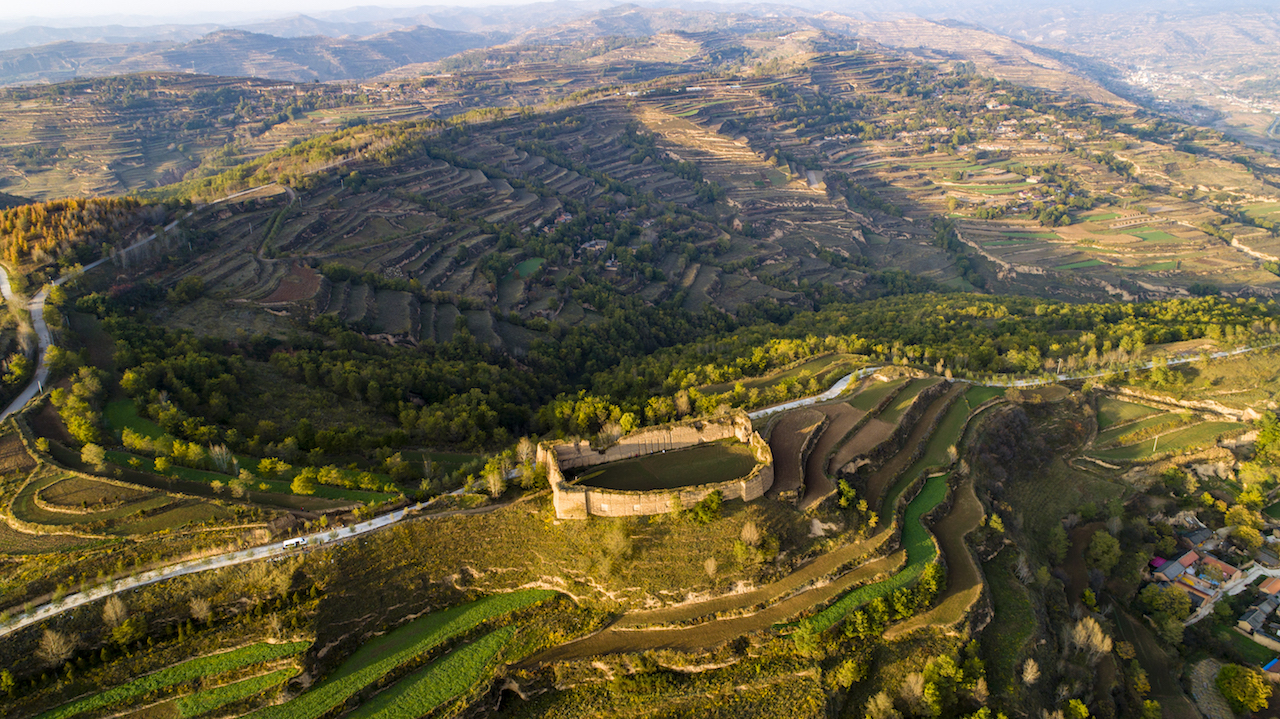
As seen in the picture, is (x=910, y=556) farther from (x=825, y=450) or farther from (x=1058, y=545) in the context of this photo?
(x=1058, y=545)

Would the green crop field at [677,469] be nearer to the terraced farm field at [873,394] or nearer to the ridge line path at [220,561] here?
the ridge line path at [220,561]

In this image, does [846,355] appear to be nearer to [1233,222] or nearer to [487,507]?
[487,507]

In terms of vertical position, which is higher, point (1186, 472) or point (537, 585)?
point (537, 585)

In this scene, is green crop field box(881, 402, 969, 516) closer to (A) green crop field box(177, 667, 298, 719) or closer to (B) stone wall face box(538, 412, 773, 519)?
(B) stone wall face box(538, 412, 773, 519)

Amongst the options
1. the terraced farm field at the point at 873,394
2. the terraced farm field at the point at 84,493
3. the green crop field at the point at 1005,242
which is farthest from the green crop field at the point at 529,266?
the green crop field at the point at 1005,242

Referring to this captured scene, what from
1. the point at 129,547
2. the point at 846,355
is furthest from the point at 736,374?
the point at 129,547

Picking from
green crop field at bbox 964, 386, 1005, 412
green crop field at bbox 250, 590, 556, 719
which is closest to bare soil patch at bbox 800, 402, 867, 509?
green crop field at bbox 964, 386, 1005, 412
